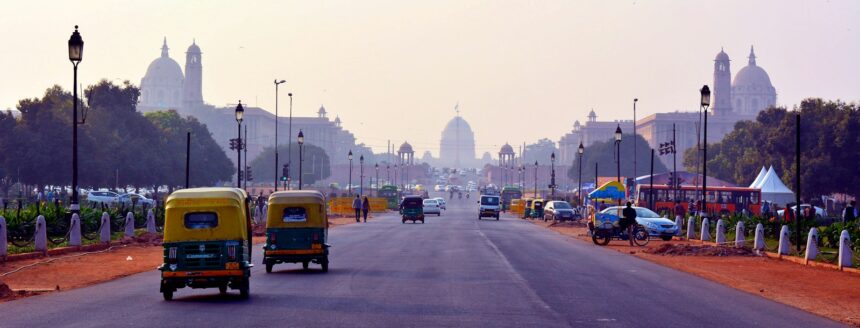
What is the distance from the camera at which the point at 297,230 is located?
82.0ft

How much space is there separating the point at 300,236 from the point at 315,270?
1.11 m

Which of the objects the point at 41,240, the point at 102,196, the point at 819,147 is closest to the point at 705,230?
the point at 41,240

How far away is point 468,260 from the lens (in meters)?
29.4

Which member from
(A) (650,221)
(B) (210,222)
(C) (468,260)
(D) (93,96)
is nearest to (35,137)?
(D) (93,96)

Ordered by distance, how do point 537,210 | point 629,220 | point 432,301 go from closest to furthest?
point 432,301 < point 629,220 < point 537,210

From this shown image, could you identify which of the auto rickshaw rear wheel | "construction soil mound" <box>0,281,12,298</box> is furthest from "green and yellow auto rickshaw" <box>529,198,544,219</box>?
"construction soil mound" <box>0,281,12,298</box>

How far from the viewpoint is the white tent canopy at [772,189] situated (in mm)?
86938

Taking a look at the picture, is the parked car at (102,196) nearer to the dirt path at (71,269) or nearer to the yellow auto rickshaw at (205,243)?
the dirt path at (71,269)

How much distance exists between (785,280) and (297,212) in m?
10.3

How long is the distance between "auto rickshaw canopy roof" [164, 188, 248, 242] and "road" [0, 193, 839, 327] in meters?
0.99

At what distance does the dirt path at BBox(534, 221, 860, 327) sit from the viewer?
66.6ft

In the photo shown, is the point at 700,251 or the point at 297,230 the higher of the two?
the point at 297,230

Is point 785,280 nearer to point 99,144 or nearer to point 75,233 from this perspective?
point 75,233

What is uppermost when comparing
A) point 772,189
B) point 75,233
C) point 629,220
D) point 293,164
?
point 293,164
